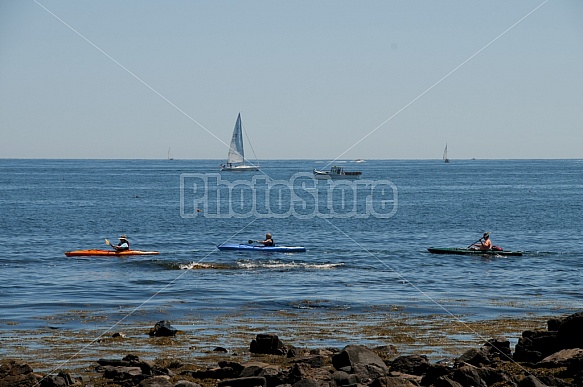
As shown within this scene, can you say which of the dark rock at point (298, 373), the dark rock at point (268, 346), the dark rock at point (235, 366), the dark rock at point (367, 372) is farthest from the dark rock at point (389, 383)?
the dark rock at point (268, 346)

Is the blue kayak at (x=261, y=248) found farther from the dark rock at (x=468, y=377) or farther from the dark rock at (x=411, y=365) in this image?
the dark rock at (x=468, y=377)

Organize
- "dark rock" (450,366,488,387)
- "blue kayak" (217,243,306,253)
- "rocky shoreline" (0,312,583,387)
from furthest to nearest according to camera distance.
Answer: "blue kayak" (217,243,306,253)
"rocky shoreline" (0,312,583,387)
"dark rock" (450,366,488,387)

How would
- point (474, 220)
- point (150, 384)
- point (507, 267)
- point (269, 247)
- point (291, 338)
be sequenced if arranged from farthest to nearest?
point (474, 220), point (269, 247), point (507, 267), point (291, 338), point (150, 384)

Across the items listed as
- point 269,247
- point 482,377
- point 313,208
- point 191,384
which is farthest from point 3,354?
point 313,208

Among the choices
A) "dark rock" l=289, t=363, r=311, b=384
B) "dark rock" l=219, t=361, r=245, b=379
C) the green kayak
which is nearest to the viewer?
"dark rock" l=289, t=363, r=311, b=384

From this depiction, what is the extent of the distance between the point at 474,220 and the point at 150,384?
209ft

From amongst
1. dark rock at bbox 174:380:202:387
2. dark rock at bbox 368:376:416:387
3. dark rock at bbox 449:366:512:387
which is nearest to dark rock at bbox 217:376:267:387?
dark rock at bbox 174:380:202:387

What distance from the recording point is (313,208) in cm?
9506

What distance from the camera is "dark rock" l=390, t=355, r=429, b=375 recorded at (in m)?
18.1

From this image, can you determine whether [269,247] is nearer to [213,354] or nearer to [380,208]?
[213,354]

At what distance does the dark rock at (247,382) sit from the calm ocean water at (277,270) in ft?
27.7

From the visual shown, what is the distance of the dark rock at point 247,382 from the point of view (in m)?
16.6

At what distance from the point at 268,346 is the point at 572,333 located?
804cm
